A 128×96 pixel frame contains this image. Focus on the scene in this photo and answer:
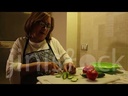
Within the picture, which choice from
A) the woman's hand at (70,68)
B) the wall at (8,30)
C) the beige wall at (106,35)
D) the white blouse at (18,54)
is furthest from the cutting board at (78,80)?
the beige wall at (106,35)

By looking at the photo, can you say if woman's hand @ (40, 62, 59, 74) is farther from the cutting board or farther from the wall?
the wall

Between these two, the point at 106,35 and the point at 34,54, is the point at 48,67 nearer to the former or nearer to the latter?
the point at 34,54

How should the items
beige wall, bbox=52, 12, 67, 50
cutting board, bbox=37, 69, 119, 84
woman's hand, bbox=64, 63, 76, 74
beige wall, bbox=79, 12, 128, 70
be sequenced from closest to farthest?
cutting board, bbox=37, 69, 119, 84 < woman's hand, bbox=64, 63, 76, 74 < beige wall, bbox=52, 12, 67, 50 < beige wall, bbox=79, 12, 128, 70

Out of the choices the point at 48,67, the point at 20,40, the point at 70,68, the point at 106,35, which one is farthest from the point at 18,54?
the point at 106,35

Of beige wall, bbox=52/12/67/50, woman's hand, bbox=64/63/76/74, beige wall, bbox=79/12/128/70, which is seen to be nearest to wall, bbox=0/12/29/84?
beige wall, bbox=52/12/67/50

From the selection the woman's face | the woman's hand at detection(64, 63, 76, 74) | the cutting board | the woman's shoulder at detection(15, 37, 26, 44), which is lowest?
the cutting board

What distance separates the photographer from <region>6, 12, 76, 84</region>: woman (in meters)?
1.06

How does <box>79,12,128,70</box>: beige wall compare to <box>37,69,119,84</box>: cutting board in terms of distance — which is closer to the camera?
<box>37,69,119,84</box>: cutting board

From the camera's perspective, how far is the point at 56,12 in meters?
1.11

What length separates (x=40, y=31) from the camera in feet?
3.59

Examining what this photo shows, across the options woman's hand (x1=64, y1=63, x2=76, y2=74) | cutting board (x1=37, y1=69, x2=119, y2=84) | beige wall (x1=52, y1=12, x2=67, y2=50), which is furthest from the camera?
beige wall (x1=52, y1=12, x2=67, y2=50)

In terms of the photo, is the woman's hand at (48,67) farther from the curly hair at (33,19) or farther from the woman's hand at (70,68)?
the curly hair at (33,19)

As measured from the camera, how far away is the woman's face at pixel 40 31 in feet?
3.56
